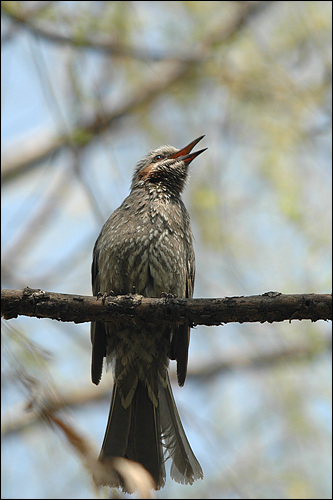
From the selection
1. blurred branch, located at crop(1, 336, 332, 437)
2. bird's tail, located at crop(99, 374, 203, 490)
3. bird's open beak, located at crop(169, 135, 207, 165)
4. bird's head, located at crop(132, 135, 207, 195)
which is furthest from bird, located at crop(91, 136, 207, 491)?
blurred branch, located at crop(1, 336, 332, 437)

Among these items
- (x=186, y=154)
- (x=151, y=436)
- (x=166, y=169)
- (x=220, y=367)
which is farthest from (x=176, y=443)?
(x=220, y=367)

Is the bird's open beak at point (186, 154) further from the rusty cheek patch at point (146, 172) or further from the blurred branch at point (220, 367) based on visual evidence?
the blurred branch at point (220, 367)

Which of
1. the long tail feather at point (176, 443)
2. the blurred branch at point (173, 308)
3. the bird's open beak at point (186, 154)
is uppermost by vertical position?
the bird's open beak at point (186, 154)

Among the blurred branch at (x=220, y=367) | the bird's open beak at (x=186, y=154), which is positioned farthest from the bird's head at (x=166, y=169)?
the blurred branch at (x=220, y=367)

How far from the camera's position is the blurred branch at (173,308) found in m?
3.41

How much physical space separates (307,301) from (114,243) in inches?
79.6

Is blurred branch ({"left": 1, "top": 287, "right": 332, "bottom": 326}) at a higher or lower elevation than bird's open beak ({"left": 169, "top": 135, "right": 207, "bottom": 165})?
lower

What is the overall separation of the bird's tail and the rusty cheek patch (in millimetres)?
2059

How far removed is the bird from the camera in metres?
4.69

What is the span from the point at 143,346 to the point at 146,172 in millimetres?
1898

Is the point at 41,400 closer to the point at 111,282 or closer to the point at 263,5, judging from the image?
the point at 111,282

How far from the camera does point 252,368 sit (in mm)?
8234

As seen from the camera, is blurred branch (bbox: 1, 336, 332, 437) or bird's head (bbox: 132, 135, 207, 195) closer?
bird's head (bbox: 132, 135, 207, 195)

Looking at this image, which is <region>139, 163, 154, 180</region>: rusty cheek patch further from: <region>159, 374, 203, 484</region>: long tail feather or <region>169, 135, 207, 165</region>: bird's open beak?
<region>159, 374, 203, 484</region>: long tail feather
